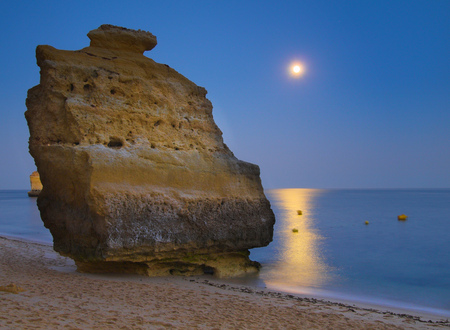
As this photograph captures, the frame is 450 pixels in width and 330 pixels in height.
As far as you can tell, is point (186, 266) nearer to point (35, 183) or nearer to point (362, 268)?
point (362, 268)

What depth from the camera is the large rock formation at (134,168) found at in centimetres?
654

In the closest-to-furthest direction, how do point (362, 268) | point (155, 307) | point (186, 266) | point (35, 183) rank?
point (155, 307), point (186, 266), point (362, 268), point (35, 183)

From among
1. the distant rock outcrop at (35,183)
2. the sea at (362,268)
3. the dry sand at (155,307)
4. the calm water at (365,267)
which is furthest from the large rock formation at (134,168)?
the distant rock outcrop at (35,183)

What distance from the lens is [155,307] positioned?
5.05 meters

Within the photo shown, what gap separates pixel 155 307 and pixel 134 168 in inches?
105

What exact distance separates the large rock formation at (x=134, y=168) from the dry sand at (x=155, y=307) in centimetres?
68

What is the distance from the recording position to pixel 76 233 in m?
6.84

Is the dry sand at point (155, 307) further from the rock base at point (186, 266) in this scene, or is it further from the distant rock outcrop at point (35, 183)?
the distant rock outcrop at point (35, 183)

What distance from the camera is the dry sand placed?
14.0ft

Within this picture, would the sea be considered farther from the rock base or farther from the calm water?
the rock base

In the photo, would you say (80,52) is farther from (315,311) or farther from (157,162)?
(315,311)

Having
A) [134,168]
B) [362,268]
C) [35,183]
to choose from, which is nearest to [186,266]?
[134,168]

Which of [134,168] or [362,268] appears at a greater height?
[134,168]

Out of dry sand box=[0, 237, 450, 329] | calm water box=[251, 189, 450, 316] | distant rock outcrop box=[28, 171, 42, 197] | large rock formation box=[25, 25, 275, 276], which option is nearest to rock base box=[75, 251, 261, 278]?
large rock formation box=[25, 25, 275, 276]
